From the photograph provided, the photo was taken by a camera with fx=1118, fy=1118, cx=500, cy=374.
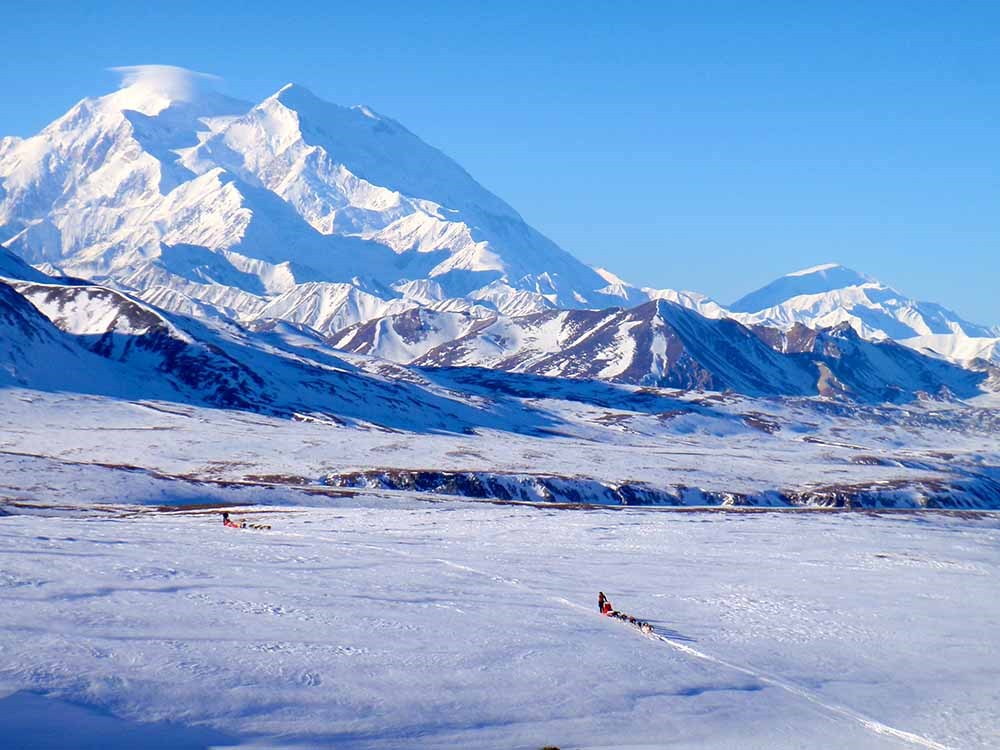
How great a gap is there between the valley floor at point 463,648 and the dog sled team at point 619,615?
1.79 feet

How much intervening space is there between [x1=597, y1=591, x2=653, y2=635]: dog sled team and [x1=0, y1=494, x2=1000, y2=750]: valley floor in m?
0.55

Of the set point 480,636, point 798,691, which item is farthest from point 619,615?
point 798,691

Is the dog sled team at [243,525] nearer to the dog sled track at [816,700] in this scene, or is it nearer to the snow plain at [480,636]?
the snow plain at [480,636]

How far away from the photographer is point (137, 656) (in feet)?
93.5

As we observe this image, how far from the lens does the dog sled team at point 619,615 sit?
38.2m

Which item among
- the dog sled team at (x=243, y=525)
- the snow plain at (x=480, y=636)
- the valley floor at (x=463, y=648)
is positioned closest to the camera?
the valley floor at (x=463, y=648)

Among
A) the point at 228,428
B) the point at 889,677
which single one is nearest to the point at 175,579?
the point at 889,677

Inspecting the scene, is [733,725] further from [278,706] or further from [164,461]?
[164,461]

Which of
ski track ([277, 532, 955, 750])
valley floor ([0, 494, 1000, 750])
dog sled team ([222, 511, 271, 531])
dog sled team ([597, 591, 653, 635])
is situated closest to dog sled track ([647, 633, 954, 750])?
ski track ([277, 532, 955, 750])

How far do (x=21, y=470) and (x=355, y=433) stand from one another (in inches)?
2833

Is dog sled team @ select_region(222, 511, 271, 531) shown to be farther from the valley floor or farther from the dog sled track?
the dog sled track

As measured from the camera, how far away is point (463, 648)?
3319cm

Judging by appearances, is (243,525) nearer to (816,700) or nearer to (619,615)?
(619,615)

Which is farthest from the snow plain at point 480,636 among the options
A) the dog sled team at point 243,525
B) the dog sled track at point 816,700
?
the dog sled team at point 243,525
